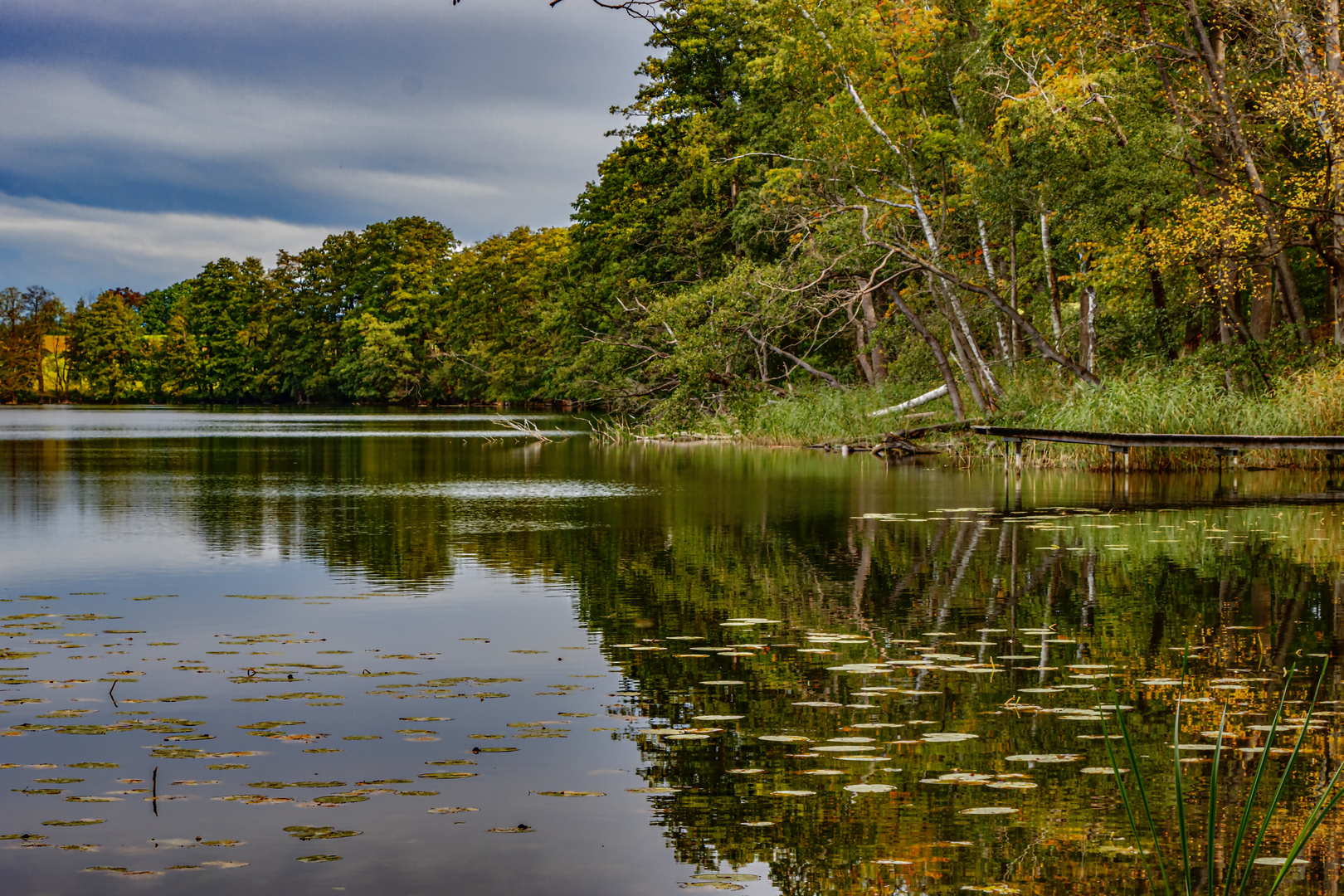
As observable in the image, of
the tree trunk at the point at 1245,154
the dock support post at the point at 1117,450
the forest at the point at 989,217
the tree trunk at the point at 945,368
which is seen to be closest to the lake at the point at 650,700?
the forest at the point at 989,217

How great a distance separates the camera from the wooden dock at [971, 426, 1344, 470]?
20.4m

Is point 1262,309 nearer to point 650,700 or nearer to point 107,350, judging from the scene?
point 650,700

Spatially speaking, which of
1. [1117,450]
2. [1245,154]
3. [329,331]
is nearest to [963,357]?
[1117,450]

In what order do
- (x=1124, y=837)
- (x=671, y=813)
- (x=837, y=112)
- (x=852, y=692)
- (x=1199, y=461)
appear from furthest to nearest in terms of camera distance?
(x=837, y=112), (x=1199, y=461), (x=852, y=692), (x=671, y=813), (x=1124, y=837)

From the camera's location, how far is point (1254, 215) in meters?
23.4

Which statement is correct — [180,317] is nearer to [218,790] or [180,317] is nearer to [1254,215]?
[1254,215]

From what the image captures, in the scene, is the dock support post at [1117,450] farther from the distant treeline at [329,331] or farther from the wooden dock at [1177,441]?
the distant treeline at [329,331]

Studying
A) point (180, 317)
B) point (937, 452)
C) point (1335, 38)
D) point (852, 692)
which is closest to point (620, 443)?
point (937, 452)

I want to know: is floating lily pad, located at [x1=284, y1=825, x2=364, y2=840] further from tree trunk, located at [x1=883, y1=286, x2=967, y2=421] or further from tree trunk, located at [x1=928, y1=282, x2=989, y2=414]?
tree trunk, located at [x1=883, y1=286, x2=967, y2=421]

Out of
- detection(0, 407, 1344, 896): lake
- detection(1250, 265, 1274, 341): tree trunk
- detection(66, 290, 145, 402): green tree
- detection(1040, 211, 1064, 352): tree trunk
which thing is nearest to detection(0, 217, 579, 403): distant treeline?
detection(66, 290, 145, 402): green tree

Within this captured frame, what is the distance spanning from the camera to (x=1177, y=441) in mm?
22344

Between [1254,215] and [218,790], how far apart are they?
2221 centimetres

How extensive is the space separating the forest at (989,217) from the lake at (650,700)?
552cm

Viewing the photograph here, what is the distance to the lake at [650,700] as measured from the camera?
4.63 meters
